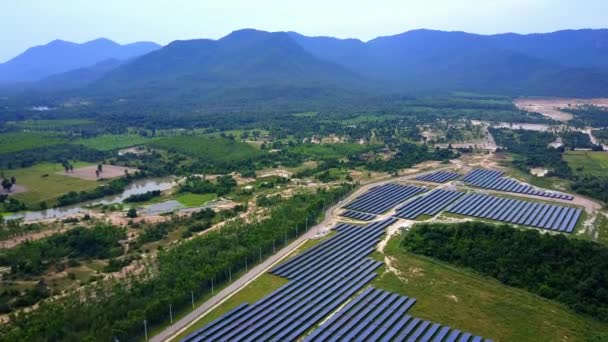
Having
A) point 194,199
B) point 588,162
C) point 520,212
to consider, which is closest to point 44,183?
point 194,199

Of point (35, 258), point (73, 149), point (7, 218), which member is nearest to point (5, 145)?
point (73, 149)

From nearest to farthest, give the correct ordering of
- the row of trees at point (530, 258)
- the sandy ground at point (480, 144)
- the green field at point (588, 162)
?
the row of trees at point (530, 258), the green field at point (588, 162), the sandy ground at point (480, 144)

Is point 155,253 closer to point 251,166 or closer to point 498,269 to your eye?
point 498,269

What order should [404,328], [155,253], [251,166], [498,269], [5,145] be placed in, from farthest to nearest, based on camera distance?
[5,145], [251,166], [155,253], [498,269], [404,328]

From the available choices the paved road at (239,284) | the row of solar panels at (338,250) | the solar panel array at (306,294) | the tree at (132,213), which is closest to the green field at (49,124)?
the tree at (132,213)

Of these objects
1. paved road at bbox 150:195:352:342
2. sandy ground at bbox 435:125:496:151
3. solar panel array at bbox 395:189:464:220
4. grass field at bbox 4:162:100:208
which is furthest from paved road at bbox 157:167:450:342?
sandy ground at bbox 435:125:496:151

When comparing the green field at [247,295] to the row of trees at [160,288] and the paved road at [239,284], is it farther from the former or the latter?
the row of trees at [160,288]
